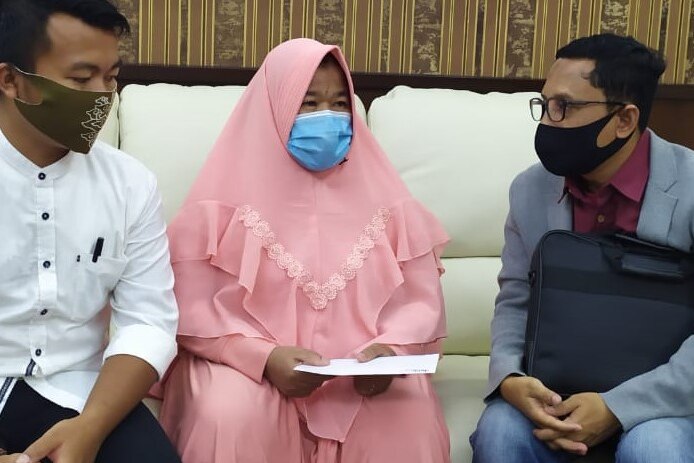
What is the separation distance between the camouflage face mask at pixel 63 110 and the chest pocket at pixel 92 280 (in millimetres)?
227

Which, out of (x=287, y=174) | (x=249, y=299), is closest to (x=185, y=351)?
(x=249, y=299)

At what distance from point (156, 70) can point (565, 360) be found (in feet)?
5.04

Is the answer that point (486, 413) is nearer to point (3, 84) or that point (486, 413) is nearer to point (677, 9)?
point (3, 84)

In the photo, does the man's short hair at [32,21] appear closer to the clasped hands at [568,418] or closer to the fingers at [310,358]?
the fingers at [310,358]

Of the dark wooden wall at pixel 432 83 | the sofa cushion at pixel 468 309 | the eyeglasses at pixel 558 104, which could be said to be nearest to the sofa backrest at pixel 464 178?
the sofa cushion at pixel 468 309

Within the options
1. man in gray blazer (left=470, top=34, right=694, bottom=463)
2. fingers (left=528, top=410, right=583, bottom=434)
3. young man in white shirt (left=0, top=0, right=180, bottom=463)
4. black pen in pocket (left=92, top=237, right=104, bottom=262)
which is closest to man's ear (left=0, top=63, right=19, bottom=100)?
young man in white shirt (left=0, top=0, right=180, bottom=463)

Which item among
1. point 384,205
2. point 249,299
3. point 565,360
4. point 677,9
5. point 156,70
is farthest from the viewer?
point 677,9

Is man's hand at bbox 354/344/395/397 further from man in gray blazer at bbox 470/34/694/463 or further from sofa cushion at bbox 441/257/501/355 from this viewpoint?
sofa cushion at bbox 441/257/501/355

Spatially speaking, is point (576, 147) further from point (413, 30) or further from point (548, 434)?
point (413, 30)

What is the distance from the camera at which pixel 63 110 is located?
1635 mm

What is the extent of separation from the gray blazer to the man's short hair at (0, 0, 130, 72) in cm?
98

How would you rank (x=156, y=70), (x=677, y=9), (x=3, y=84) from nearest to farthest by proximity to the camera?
1. (x=3, y=84)
2. (x=156, y=70)
3. (x=677, y=9)

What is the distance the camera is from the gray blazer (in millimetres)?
1756

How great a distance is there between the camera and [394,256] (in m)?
2.06
